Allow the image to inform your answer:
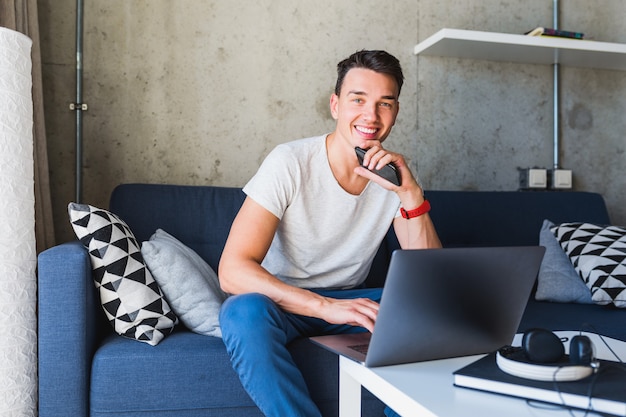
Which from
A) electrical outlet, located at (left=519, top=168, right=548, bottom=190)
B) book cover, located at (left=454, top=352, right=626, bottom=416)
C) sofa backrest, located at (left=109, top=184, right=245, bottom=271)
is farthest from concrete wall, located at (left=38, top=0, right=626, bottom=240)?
book cover, located at (left=454, top=352, right=626, bottom=416)

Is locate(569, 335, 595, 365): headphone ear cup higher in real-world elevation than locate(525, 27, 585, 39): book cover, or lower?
lower

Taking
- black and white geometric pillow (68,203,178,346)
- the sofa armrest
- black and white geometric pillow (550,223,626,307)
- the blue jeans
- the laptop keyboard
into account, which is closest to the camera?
the laptop keyboard

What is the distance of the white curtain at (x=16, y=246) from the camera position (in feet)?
5.40

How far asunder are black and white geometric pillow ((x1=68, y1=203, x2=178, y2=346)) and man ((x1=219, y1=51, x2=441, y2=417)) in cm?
26

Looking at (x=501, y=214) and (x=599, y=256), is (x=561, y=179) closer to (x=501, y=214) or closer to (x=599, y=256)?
(x=501, y=214)

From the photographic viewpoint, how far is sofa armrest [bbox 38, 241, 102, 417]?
1587 mm

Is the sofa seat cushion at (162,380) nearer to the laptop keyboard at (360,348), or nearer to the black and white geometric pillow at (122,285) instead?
the black and white geometric pillow at (122,285)

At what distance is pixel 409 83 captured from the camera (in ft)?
9.73

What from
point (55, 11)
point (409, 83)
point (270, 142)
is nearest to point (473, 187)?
point (409, 83)

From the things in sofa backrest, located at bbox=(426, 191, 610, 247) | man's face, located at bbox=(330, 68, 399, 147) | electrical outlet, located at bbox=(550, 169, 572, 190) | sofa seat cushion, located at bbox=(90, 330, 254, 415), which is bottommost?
sofa seat cushion, located at bbox=(90, 330, 254, 415)

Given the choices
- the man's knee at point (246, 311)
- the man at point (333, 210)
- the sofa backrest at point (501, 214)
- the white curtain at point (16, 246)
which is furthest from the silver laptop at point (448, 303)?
the sofa backrest at point (501, 214)

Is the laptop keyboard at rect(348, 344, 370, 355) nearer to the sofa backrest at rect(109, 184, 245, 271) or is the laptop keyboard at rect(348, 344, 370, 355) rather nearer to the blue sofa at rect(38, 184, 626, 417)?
the blue sofa at rect(38, 184, 626, 417)

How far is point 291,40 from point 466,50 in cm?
83

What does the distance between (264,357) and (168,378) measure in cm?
42
